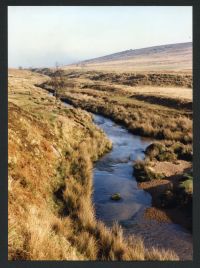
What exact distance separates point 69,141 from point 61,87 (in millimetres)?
33072

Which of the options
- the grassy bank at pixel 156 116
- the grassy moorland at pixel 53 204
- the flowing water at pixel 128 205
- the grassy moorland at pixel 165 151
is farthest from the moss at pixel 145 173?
the grassy bank at pixel 156 116

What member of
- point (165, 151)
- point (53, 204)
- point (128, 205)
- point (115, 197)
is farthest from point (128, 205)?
point (165, 151)

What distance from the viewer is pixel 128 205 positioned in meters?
12.6

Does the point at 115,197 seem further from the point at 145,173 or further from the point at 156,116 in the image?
the point at 156,116

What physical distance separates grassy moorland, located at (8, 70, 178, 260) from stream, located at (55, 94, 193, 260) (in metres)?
0.60

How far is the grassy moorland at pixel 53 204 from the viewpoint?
24.4ft

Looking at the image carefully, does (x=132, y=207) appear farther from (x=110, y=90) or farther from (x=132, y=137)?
(x=110, y=90)

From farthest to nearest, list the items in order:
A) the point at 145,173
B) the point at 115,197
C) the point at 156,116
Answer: the point at 156,116, the point at 145,173, the point at 115,197

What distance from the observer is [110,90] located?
203 ft

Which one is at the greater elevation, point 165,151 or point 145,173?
point 165,151

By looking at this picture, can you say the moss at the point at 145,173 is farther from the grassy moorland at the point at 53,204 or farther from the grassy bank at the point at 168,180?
the grassy moorland at the point at 53,204

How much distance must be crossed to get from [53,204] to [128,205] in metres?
2.86

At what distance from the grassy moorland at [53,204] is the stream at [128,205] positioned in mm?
599

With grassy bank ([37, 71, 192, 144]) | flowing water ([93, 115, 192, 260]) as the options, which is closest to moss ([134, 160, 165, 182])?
flowing water ([93, 115, 192, 260])
